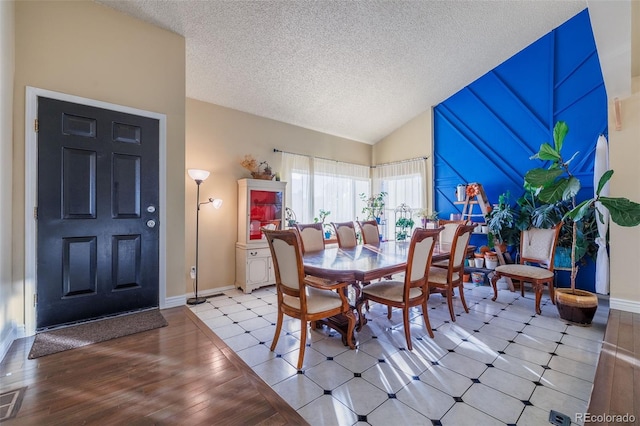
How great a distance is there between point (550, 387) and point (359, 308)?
1.46 meters

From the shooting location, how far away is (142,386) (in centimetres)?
168

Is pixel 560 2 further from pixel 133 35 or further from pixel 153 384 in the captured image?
pixel 153 384

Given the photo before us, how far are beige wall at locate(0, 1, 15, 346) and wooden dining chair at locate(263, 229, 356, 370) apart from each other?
190 centimetres

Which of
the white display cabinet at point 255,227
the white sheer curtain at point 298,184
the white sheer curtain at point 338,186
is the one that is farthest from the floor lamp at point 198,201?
the white sheer curtain at point 338,186

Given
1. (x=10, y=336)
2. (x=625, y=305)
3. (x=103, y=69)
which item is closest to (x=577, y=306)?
(x=625, y=305)

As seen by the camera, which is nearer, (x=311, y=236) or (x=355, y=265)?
(x=355, y=265)

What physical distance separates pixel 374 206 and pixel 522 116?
292 cm

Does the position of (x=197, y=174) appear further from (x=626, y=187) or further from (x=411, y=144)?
(x=626, y=187)

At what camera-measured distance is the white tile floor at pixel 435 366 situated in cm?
164

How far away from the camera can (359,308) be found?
2.71 meters

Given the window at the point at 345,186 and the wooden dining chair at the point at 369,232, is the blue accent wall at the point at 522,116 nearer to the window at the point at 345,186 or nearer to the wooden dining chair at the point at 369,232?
the window at the point at 345,186

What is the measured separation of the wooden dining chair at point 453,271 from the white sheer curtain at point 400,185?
2408 mm

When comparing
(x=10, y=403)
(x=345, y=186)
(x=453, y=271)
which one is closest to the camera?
(x=10, y=403)

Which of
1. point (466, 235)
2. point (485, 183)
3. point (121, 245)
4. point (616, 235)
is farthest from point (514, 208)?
point (121, 245)
